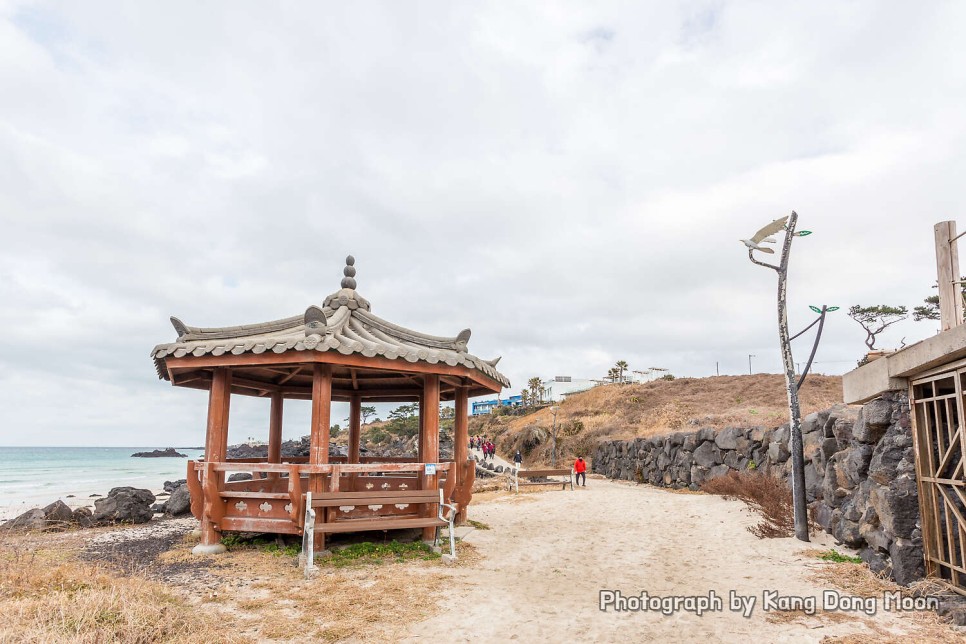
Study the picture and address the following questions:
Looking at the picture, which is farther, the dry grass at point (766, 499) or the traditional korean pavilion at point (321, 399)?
the dry grass at point (766, 499)

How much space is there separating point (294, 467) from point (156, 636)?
3.16 meters

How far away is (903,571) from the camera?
622 centimetres

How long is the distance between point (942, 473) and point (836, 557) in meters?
2.64

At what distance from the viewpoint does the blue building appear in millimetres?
68125

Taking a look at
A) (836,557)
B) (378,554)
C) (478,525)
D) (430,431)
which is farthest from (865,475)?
(378,554)

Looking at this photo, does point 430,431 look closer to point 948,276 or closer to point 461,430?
point 461,430

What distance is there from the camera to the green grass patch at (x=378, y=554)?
7.81 m

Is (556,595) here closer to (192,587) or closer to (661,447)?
(192,587)

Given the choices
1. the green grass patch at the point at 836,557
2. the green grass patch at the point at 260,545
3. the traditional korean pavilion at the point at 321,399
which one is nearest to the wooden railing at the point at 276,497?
the traditional korean pavilion at the point at 321,399

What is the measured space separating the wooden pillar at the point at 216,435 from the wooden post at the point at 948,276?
955 cm

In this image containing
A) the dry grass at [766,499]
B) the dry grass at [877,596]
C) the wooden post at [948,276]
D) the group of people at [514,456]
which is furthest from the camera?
the group of people at [514,456]

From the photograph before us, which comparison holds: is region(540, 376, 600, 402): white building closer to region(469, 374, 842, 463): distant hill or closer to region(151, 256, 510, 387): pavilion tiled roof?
region(469, 374, 842, 463): distant hill

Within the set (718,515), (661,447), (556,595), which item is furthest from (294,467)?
(661,447)

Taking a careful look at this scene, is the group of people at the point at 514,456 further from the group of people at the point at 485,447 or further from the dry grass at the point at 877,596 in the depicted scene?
the dry grass at the point at 877,596
